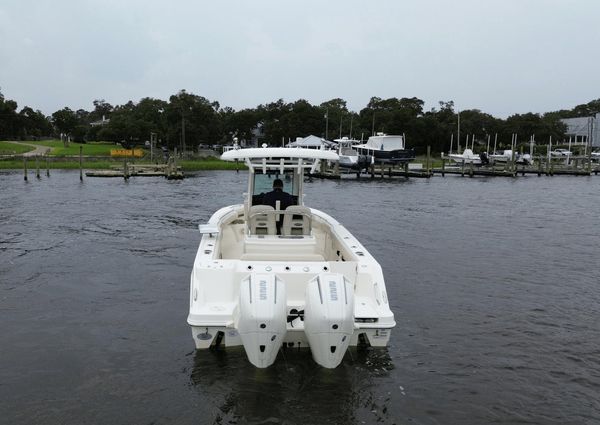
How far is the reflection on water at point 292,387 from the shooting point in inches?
249

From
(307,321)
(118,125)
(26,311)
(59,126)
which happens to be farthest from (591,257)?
(59,126)

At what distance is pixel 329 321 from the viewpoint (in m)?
6.23

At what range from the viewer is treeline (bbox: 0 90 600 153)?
295 ft

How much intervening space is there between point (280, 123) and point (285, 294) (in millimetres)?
89178

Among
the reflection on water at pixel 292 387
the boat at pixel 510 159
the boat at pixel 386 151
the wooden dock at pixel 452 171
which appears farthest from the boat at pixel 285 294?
the boat at pixel 510 159

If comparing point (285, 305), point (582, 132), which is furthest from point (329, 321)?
point (582, 132)

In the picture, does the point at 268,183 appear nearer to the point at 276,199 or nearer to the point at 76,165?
the point at 276,199

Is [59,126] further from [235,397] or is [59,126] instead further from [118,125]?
[235,397]

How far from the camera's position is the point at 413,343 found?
8922 millimetres

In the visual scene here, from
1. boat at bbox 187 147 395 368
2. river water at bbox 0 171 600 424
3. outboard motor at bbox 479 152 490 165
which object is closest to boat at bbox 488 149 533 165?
outboard motor at bbox 479 152 490 165

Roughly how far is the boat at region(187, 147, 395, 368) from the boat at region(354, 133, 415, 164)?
50.9 meters

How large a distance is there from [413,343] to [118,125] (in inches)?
3672

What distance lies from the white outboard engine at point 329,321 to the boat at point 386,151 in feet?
177

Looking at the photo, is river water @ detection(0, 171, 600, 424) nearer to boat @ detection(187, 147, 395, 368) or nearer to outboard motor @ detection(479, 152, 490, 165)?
boat @ detection(187, 147, 395, 368)
